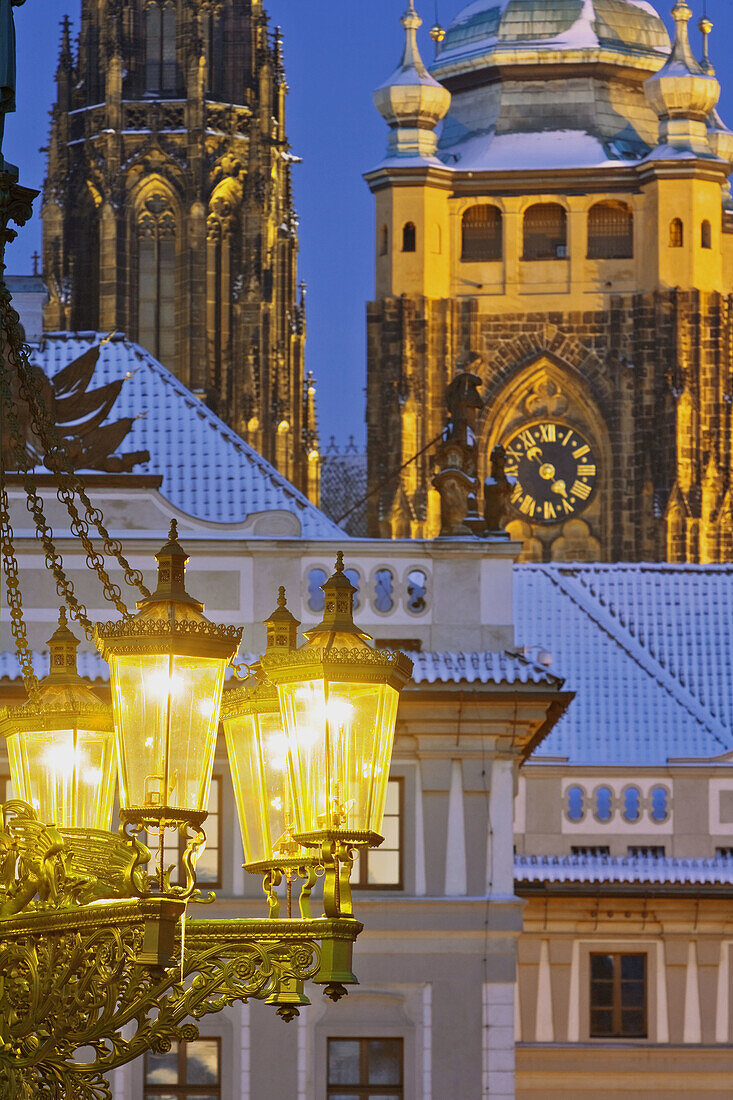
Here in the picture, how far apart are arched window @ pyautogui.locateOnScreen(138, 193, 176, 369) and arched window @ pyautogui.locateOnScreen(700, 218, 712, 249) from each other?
19.4 meters

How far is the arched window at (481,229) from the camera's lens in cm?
8638

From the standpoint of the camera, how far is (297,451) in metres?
71.1

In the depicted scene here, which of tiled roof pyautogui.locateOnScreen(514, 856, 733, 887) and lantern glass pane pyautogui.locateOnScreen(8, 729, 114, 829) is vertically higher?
lantern glass pane pyautogui.locateOnScreen(8, 729, 114, 829)

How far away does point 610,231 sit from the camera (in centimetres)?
8650

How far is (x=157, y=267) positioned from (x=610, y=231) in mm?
20040

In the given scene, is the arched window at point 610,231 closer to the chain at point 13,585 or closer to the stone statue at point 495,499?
the stone statue at point 495,499

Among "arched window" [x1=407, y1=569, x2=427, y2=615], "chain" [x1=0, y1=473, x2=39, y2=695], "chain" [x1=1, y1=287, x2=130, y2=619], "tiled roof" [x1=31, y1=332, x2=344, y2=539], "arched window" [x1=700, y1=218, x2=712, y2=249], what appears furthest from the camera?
"arched window" [x1=700, y1=218, x2=712, y2=249]

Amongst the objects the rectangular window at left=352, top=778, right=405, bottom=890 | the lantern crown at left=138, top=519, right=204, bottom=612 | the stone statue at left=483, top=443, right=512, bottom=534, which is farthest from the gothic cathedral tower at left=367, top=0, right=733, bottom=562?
the lantern crown at left=138, top=519, right=204, bottom=612

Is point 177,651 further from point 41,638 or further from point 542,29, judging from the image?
point 542,29

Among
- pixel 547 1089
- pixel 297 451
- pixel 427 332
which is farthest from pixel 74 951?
pixel 427 332

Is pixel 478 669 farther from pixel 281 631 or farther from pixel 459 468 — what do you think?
pixel 281 631

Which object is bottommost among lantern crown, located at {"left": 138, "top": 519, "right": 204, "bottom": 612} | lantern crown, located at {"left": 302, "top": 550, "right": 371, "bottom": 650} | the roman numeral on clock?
lantern crown, located at {"left": 302, "top": 550, "right": 371, "bottom": 650}

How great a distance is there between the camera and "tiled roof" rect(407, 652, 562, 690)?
103 ft

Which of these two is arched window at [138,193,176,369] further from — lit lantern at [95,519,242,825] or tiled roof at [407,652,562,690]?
lit lantern at [95,519,242,825]
